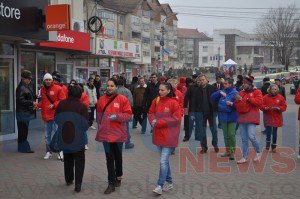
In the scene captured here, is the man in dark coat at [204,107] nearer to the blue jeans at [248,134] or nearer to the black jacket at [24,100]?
the blue jeans at [248,134]

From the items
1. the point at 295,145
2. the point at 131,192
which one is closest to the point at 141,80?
the point at 295,145

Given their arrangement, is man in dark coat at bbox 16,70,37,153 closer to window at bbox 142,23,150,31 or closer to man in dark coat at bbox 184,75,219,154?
man in dark coat at bbox 184,75,219,154

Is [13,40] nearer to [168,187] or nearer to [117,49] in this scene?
[168,187]

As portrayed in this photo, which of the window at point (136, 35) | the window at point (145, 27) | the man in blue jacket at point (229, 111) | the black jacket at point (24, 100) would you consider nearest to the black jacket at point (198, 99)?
the man in blue jacket at point (229, 111)

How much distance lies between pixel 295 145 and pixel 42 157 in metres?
6.20

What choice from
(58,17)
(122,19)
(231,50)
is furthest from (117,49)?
(231,50)

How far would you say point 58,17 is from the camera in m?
10.0

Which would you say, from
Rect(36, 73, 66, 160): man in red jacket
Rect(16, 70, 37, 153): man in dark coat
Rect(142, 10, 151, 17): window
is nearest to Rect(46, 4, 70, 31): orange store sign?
Rect(16, 70, 37, 153): man in dark coat

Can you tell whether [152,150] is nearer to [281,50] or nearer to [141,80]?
[141,80]

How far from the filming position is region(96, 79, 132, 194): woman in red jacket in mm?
6168

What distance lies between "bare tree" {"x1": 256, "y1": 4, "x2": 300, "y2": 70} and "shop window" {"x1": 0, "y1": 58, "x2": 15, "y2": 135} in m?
52.6

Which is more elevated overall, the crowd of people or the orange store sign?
the orange store sign

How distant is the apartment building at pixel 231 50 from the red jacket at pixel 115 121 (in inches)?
4495

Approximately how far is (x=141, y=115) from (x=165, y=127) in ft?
23.7
